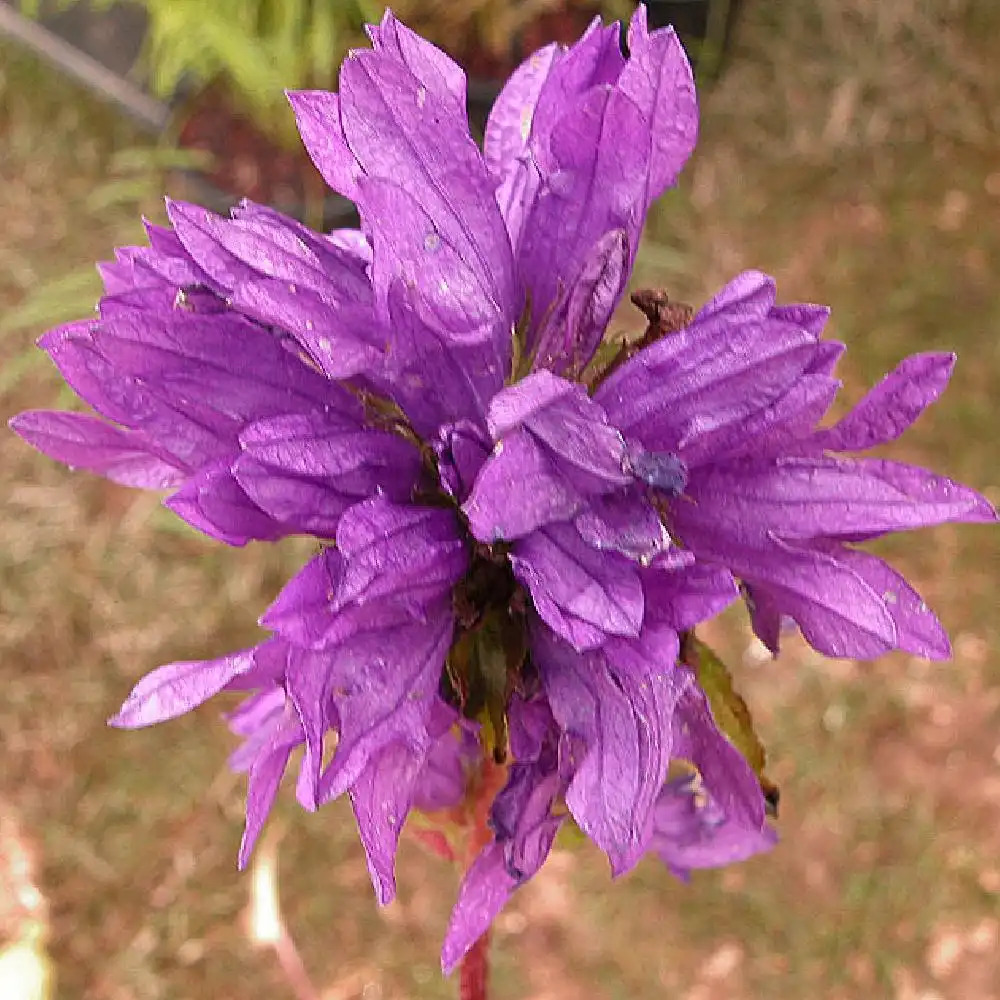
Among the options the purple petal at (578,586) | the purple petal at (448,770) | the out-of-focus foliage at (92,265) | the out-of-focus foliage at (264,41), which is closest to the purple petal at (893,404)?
the purple petal at (578,586)

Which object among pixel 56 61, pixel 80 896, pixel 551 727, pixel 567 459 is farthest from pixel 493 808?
pixel 56 61

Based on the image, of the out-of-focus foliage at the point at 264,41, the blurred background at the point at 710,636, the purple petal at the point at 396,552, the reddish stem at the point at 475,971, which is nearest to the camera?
the purple petal at the point at 396,552

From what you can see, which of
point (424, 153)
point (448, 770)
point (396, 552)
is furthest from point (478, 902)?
point (424, 153)

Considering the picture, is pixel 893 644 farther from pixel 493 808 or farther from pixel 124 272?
pixel 124 272

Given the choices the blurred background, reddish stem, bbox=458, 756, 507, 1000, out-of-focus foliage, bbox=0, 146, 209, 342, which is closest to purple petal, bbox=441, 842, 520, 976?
reddish stem, bbox=458, 756, 507, 1000

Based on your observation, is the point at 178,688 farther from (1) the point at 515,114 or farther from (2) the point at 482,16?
(2) the point at 482,16

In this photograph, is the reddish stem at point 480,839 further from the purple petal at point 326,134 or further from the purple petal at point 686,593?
the purple petal at point 326,134

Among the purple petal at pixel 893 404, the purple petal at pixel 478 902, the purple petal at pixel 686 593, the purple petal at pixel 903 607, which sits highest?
the purple petal at pixel 893 404
